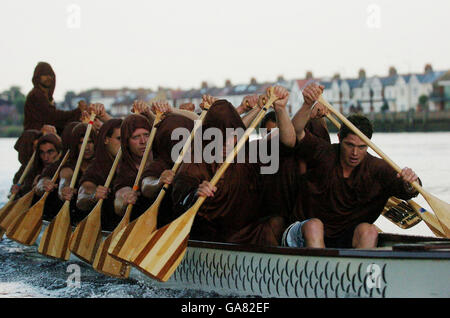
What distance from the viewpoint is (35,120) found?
14.7 metres

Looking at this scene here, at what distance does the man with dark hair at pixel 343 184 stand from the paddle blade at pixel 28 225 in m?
5.34

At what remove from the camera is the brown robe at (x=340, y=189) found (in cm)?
764

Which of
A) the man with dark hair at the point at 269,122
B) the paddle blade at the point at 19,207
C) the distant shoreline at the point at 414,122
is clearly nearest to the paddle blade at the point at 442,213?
the man with dark hair at the point at 269,122

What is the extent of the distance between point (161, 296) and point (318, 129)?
7.89 feet

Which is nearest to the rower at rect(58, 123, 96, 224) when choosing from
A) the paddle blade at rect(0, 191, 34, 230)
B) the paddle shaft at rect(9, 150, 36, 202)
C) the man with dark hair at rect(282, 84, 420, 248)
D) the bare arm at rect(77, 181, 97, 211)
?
the bare arm at rect(77, 181, 97, 211)

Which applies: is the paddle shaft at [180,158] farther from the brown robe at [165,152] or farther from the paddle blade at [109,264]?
the paddle blade at [109,264]

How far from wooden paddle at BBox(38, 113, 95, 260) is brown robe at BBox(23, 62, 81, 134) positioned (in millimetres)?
3292

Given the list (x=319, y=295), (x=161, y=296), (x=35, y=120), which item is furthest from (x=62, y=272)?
(x=319, y=295)

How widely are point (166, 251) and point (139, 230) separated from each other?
813 millimetres

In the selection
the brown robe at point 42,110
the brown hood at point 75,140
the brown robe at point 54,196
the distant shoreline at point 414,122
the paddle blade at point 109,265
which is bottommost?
the distant shoreline at point 414,122

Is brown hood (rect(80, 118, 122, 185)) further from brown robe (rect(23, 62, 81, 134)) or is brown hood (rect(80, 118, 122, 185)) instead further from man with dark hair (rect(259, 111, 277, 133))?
brown robe (rect(23, 62, 81, 134))

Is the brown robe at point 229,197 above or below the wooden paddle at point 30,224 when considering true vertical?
above

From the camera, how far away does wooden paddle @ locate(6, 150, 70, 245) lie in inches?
473

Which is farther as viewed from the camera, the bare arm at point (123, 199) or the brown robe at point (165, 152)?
the bare arm at point (123, 199)
